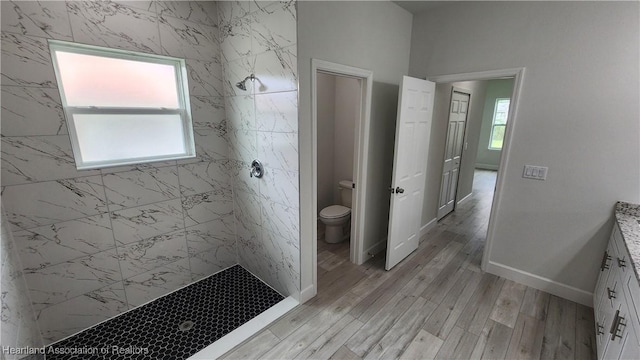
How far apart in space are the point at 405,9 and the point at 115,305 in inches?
154

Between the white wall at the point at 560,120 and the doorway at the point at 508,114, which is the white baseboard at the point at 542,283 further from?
the doorway at the point at 508,114

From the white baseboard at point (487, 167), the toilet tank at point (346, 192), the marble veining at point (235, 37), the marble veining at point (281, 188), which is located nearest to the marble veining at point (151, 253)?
the marble veining at point (281, 188)

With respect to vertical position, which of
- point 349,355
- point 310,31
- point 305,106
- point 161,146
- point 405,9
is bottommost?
point 349,355

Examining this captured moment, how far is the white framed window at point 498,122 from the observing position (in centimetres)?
750

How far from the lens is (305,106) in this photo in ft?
6.43

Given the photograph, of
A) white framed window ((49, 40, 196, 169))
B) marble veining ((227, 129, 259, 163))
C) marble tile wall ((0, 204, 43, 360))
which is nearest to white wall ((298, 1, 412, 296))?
marble veining ((227, 129, 259, 163))

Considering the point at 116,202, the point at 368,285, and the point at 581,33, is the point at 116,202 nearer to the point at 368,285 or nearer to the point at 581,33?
the point at 368,285

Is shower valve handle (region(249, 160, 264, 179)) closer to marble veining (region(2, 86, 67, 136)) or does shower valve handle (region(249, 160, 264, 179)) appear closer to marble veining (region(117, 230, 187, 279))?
marble veining (region(117, 230, 187, 279))

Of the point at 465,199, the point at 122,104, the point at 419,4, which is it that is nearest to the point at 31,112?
the point at 122,104

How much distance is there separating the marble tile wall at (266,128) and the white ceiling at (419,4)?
1431 millimetres

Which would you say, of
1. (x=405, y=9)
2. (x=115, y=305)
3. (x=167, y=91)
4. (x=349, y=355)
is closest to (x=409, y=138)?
(x=405, y=9)

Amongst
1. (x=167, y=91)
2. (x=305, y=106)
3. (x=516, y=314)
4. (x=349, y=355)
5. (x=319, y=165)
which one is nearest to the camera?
(x=349, y=355)

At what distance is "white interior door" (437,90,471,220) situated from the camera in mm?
3706

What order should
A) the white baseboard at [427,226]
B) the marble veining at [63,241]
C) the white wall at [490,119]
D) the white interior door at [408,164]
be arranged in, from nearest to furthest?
the marble veining at [63,241] < the white interior door at [408,164] < the white baseboard at [427,226] < the white wall at [490,119]
